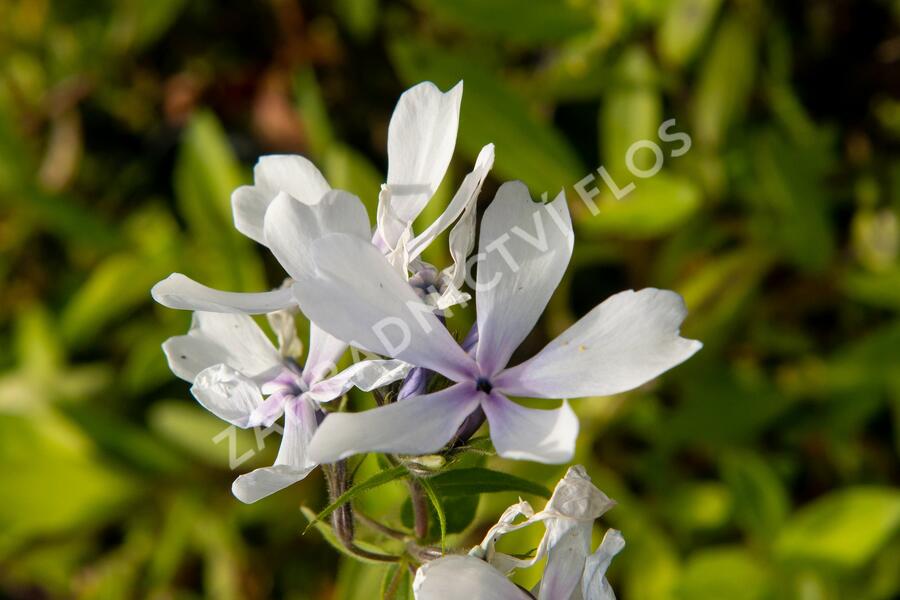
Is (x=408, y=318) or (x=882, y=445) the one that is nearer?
(x=408, y=318)

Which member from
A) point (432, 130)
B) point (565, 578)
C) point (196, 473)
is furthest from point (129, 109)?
point (565, 578)

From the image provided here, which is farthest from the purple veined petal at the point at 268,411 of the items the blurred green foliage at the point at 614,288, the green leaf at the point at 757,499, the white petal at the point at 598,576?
the green leaf at the point at 757,499

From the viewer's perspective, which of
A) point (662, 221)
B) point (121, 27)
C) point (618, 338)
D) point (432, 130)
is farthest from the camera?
point (121, 27)

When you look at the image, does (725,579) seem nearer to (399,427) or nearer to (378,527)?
(378,527)

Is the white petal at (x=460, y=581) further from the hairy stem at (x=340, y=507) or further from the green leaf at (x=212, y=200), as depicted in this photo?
the green leaf at (x=212, y=200)

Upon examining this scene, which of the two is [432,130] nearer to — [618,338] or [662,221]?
[618,338]

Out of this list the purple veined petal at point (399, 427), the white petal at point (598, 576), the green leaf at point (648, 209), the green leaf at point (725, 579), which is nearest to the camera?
the purple veined petal at point (399, 427)
